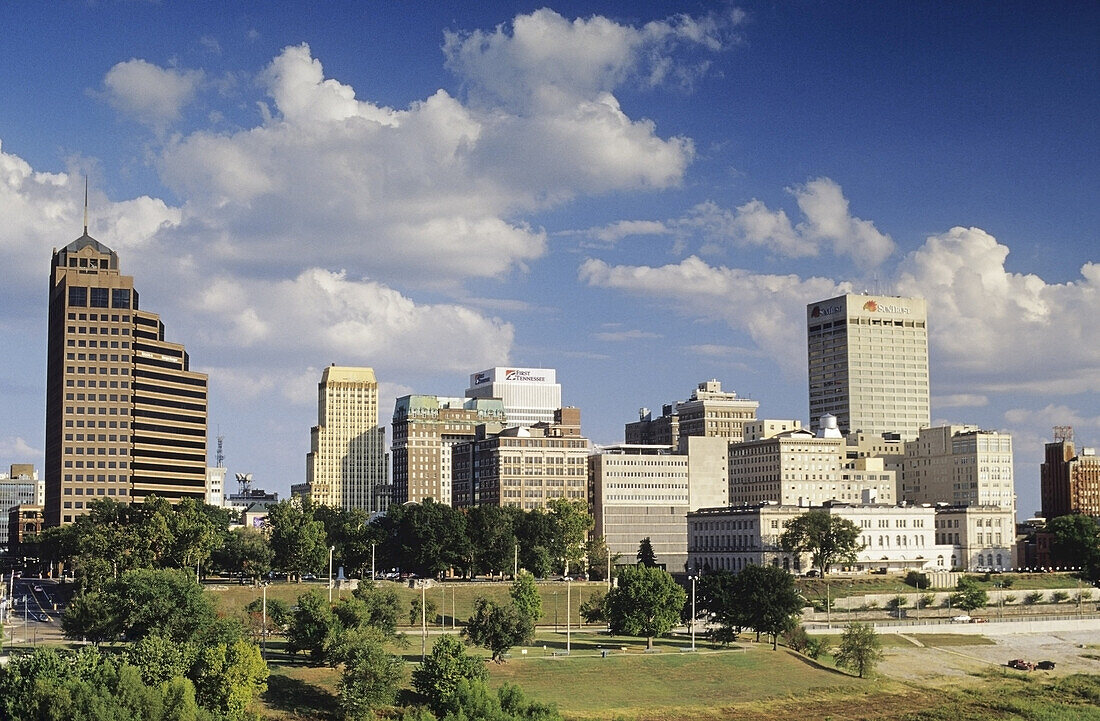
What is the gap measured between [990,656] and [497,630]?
7462 centimetres

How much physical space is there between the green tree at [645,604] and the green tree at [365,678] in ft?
147

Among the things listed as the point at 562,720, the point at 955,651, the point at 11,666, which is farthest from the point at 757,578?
the point at 11,666

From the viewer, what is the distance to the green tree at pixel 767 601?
524 ft

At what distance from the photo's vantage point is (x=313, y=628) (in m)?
130

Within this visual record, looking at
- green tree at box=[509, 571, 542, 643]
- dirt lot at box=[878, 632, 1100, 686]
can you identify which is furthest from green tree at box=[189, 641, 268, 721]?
dirt lot at box=[878, 632, 1100, 686]

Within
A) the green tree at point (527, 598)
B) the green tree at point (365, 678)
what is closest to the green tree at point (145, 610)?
the green tree at point (365, 678)

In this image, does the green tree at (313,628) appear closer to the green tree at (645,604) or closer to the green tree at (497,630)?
the green tree at (497,630)

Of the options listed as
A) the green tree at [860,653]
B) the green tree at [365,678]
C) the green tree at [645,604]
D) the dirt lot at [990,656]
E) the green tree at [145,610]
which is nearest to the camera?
the green tree at [365,678]

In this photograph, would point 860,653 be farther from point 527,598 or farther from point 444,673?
point 444,673

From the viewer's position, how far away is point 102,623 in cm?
13262

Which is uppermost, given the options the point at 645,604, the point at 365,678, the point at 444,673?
the point at 645,604

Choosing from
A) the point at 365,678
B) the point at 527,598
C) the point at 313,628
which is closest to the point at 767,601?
the point at 527,598

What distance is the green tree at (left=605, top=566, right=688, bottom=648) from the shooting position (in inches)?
6284

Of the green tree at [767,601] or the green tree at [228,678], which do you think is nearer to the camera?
the green tree at [228,678]
